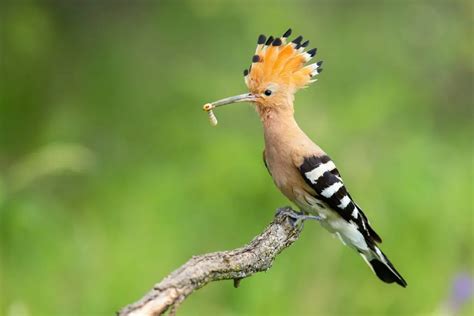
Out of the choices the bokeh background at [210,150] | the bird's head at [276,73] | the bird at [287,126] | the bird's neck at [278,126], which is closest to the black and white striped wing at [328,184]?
the bird at [287,126]

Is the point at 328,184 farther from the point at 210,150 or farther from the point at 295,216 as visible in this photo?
the point at 210,150

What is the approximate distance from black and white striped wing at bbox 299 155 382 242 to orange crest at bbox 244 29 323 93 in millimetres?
278

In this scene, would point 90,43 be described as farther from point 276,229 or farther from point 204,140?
point 276,229

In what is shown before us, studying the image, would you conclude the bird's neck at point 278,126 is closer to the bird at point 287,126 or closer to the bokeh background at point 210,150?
the bird at point 287,126

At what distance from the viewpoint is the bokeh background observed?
465 cm

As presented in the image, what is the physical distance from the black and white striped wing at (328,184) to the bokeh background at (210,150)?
1.21m

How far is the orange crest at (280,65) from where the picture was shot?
3000mm

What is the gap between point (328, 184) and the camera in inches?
120

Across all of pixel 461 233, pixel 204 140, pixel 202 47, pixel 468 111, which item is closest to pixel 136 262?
pixel 204 140

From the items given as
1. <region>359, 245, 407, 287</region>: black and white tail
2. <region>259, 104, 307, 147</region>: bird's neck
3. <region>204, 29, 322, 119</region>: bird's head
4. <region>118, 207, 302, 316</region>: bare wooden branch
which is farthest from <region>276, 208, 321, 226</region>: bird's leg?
<region>359, 245, 407, 287</region>: black and white tail

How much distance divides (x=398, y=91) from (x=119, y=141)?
214 centimetres

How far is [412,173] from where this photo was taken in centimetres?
552

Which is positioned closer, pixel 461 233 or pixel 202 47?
pixel 461 233

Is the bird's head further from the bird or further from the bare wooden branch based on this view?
the bare wooden branch
